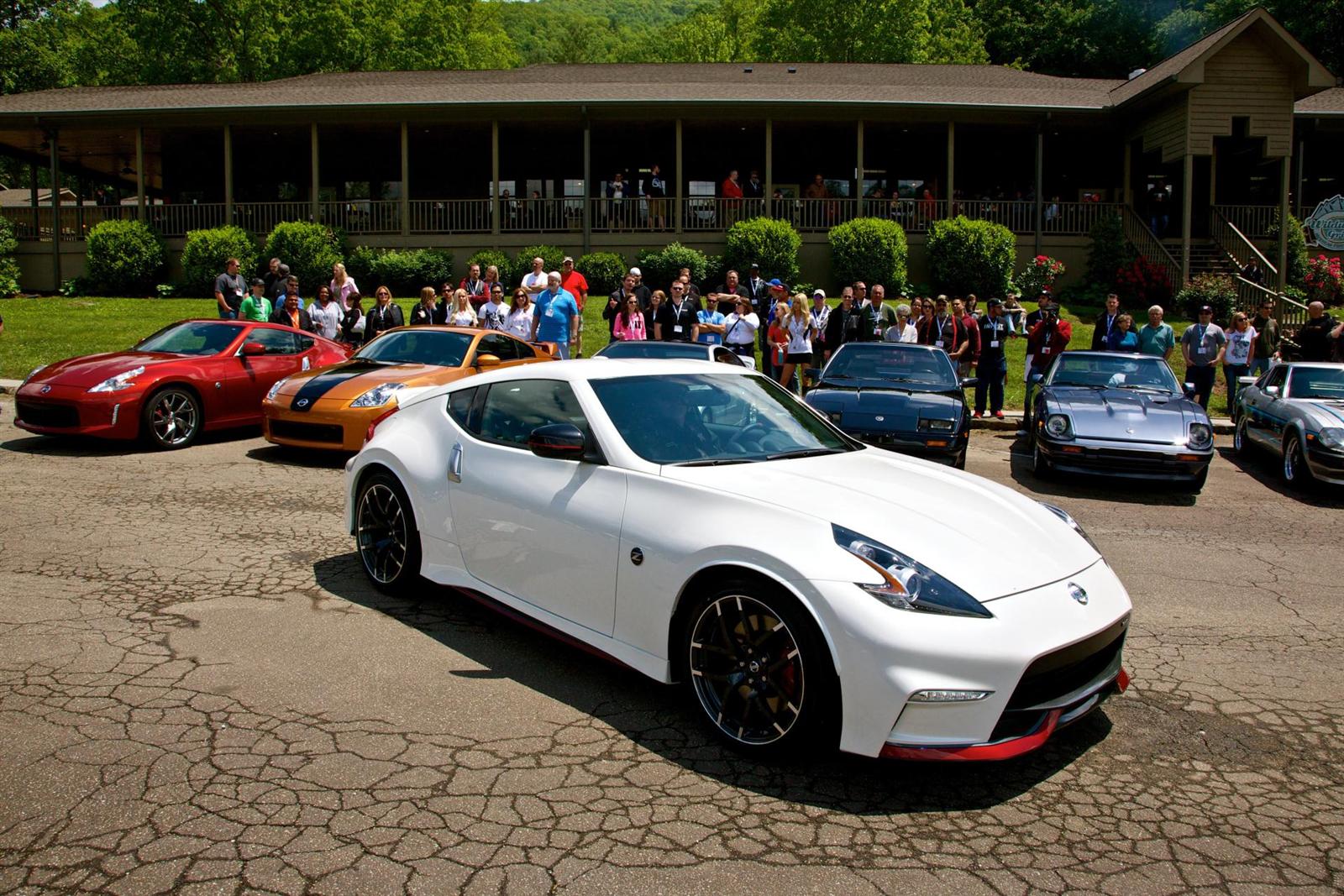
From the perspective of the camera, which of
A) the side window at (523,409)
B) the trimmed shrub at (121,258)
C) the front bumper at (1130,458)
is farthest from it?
the trimmed shrub at (121,258)

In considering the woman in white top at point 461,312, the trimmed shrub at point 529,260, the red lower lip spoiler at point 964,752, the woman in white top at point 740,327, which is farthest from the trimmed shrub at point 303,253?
the red lower lip spoiler at point 964,752

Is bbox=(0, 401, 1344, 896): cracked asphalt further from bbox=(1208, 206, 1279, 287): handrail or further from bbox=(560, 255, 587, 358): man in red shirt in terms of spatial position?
bbox=(1208, 206, 1279, 287): handrail

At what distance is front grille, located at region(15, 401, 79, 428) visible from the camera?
410 inches

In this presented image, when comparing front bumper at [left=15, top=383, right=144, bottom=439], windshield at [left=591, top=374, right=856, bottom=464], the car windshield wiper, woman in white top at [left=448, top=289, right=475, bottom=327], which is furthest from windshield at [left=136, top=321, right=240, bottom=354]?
the car windshield wiper

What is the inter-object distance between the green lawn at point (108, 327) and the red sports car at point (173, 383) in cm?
645

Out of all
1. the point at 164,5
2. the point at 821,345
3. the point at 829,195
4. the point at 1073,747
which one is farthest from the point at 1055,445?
the point at 164,5

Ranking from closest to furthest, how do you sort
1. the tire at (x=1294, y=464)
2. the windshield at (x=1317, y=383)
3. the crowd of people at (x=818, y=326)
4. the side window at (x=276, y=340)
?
the tire at (x=1294, y=464)
the windshield at (x=1317, y=383)
the side window at (x=276, y=340)
the crowd of people at (x=818, y=326)

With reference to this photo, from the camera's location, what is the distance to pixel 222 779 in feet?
12.1

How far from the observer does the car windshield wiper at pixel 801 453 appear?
191 inches

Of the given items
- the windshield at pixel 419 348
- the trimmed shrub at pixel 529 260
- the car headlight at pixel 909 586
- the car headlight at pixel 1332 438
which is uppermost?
the trimmed shrub at pixel 529 260

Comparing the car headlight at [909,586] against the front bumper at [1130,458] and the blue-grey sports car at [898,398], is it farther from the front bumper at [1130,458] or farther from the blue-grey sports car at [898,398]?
the front bumper at [1130,458]

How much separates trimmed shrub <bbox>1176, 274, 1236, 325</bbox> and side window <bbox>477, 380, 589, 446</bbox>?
20.0 meters

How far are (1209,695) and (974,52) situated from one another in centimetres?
5124

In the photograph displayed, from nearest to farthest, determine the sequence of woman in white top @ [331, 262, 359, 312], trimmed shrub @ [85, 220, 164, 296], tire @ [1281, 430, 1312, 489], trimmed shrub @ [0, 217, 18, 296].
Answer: tire @ [1281, 430, 1312, 489] → woman in white top @ [331, 262, 359, 312] → trimmed shrub @ [85, 220, 164, 296] → trimmed shrub @ [0, 217, 18, 296]
